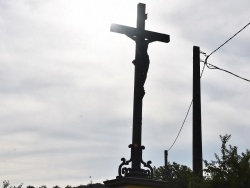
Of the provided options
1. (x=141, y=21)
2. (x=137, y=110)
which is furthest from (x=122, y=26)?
(x=137, y=110)

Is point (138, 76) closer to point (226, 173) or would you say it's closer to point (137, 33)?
point (137, 33)

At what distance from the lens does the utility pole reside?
1251 centimetres

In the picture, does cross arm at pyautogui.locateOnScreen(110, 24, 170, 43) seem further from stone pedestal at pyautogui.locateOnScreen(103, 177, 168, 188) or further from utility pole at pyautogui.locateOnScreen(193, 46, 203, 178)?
utility pole at pyautogui.locateOnScreen(193, 46, 203, 178)

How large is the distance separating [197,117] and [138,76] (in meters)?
5.80

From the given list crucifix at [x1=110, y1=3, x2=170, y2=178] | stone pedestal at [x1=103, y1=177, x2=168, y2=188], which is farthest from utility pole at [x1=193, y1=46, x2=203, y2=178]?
stone pedestal at [x1=103, y1=177, x2=168, y2=188]

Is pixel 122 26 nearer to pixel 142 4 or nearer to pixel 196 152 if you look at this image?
pixel 142 4

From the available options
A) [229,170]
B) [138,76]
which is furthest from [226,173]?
[138,76]

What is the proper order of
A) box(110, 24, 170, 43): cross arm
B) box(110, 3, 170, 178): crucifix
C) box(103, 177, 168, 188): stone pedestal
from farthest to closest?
box(110, 24, 170, 43): cross arm < box(110, 3, 170, 178): crucifix < box(103, 177, 168, 188): stone pedestal

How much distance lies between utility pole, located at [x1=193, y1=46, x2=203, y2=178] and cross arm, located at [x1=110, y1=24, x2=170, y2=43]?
485 cm

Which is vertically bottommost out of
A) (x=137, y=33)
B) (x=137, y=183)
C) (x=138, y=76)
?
(x=137, y=183)

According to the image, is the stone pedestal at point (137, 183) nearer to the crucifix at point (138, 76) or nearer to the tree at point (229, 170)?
the crucifix at point (138, 76)

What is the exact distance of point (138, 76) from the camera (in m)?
7.88

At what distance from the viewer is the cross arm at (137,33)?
26.3ft

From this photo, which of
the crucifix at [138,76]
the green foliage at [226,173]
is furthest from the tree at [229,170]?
the crucifix at [138,76]
